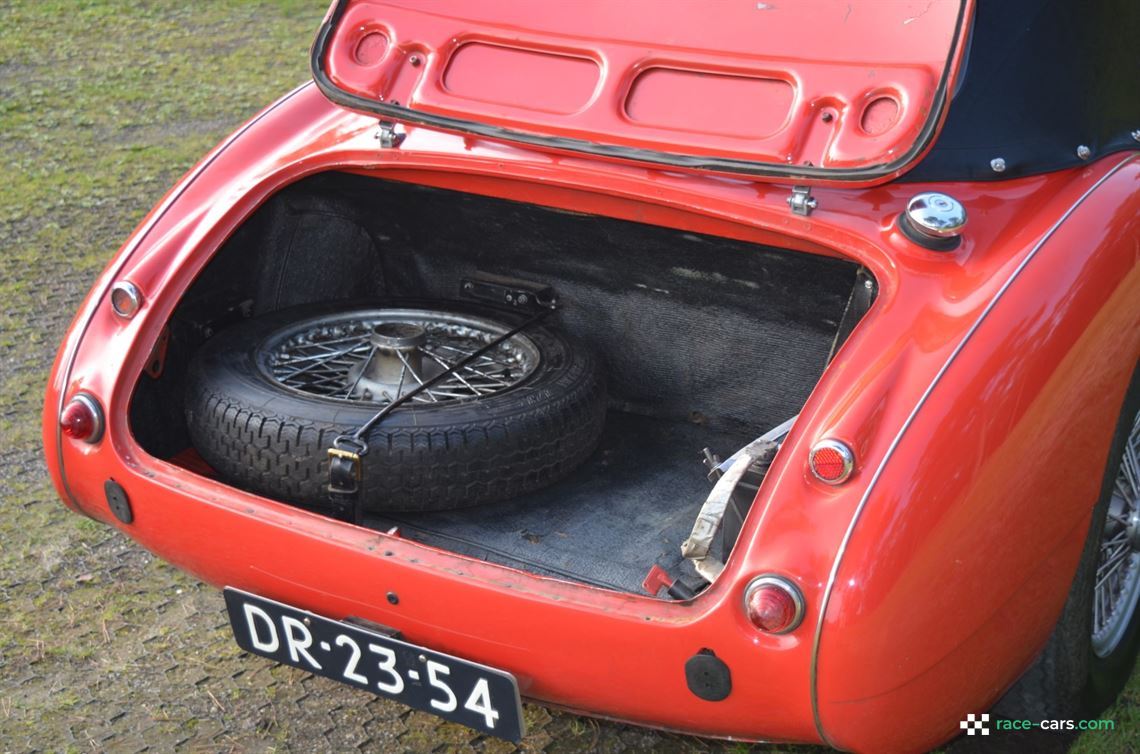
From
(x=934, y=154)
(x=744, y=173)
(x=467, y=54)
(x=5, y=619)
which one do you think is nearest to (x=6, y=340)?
(x=5, y=619)

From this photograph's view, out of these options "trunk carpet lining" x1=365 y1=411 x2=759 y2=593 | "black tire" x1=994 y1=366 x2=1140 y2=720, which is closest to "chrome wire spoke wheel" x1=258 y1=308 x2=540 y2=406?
"trunk carpet lining" x1=365 y1=411 x2=759 y2=593

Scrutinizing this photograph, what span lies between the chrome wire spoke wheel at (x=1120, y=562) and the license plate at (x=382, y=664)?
1.29 meters

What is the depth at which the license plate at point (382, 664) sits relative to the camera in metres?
2.30

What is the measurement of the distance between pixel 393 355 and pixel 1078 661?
1625mm

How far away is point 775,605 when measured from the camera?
2.04 m

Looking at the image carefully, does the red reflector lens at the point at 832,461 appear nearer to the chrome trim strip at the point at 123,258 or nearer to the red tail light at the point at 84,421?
the red tail light at the point at 84,421

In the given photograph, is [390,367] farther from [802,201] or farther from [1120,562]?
[1120,562]

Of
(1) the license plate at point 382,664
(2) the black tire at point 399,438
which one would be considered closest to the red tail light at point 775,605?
(1) the license plate at point 382,664

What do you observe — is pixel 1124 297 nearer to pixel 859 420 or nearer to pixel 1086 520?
pixel 1086 520

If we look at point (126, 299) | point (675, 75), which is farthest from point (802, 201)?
point (126, 299)

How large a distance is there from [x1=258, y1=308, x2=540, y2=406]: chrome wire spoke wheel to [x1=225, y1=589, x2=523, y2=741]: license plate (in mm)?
589

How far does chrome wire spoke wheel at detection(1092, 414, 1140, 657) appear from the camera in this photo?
2740 millimetres

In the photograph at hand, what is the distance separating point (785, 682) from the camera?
2.09 metres

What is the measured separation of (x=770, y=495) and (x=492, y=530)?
0.79 meters
